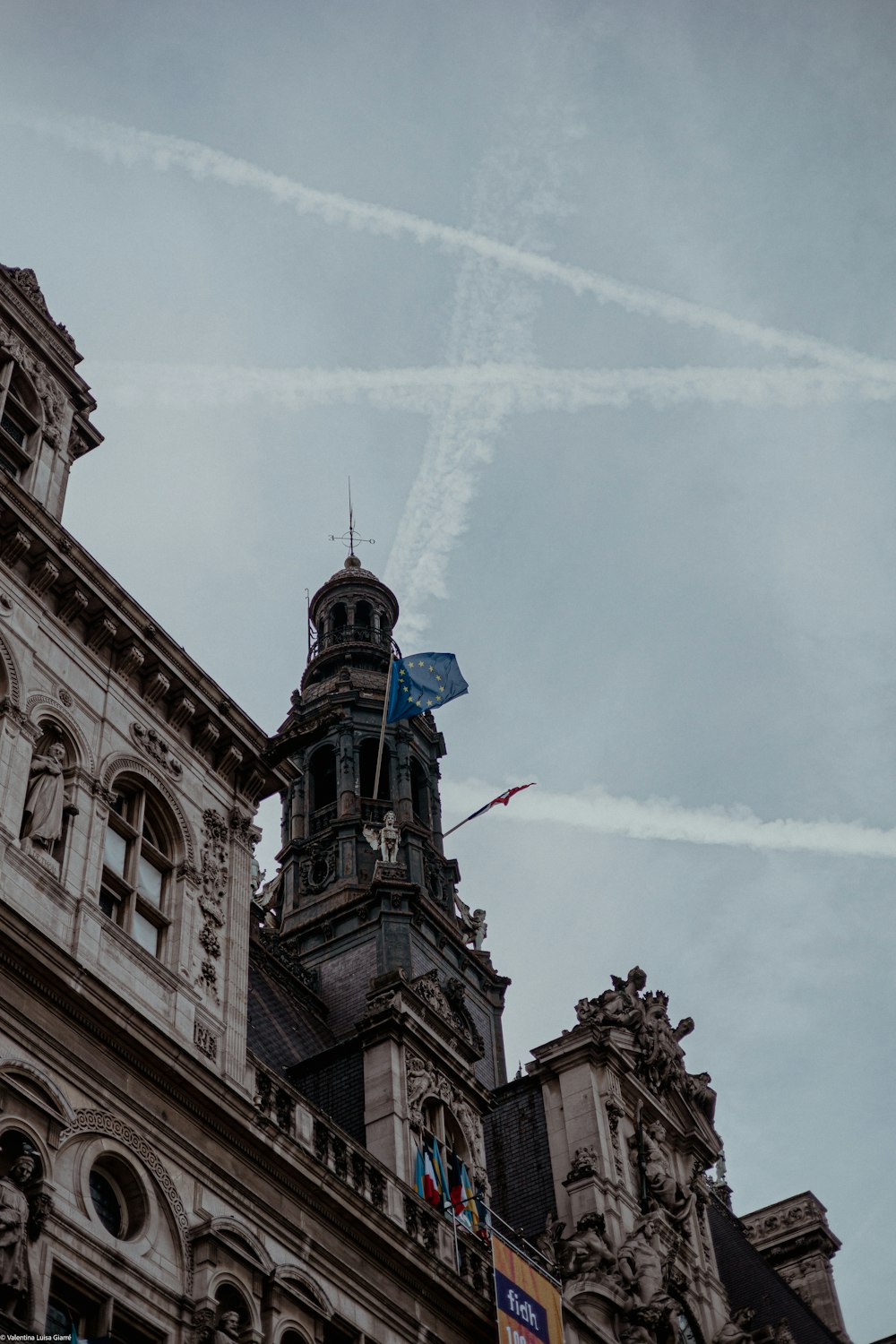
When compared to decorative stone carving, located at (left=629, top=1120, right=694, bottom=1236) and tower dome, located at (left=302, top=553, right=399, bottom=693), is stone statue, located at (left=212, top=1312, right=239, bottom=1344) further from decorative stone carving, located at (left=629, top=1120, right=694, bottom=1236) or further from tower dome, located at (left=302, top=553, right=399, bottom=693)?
tower dome, located at (left=302, top=553, right=399, bottom=693)

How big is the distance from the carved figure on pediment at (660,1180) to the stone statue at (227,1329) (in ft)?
58.0

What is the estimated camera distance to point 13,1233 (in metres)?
19.3

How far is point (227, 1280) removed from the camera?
2272cm

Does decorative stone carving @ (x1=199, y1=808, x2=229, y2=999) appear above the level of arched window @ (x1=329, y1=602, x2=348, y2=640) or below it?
below

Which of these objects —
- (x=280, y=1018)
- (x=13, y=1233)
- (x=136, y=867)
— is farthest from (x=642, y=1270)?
(x=13, y=1233)

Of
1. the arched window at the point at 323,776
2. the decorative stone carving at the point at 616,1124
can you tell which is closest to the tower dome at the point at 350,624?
the arched window at the point at 323,776

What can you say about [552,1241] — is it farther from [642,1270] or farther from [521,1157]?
Result: [521,1157]

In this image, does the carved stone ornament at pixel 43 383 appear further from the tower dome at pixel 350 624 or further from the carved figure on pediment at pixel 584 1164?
the tower dome at pixel 350 624

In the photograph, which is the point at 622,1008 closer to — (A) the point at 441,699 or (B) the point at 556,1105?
(B) the point at 556,1105

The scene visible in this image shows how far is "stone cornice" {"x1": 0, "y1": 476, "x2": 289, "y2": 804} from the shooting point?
1047 inches

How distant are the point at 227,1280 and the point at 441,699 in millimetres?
21321

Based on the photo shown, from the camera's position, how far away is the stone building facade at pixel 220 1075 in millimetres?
21719

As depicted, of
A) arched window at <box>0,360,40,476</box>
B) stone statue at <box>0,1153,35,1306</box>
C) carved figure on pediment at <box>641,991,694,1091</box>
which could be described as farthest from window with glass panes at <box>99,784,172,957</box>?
carved figure on pediment at <box>641,991,694,1091</box>

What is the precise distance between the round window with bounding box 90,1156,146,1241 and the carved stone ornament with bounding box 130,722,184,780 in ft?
24.9
